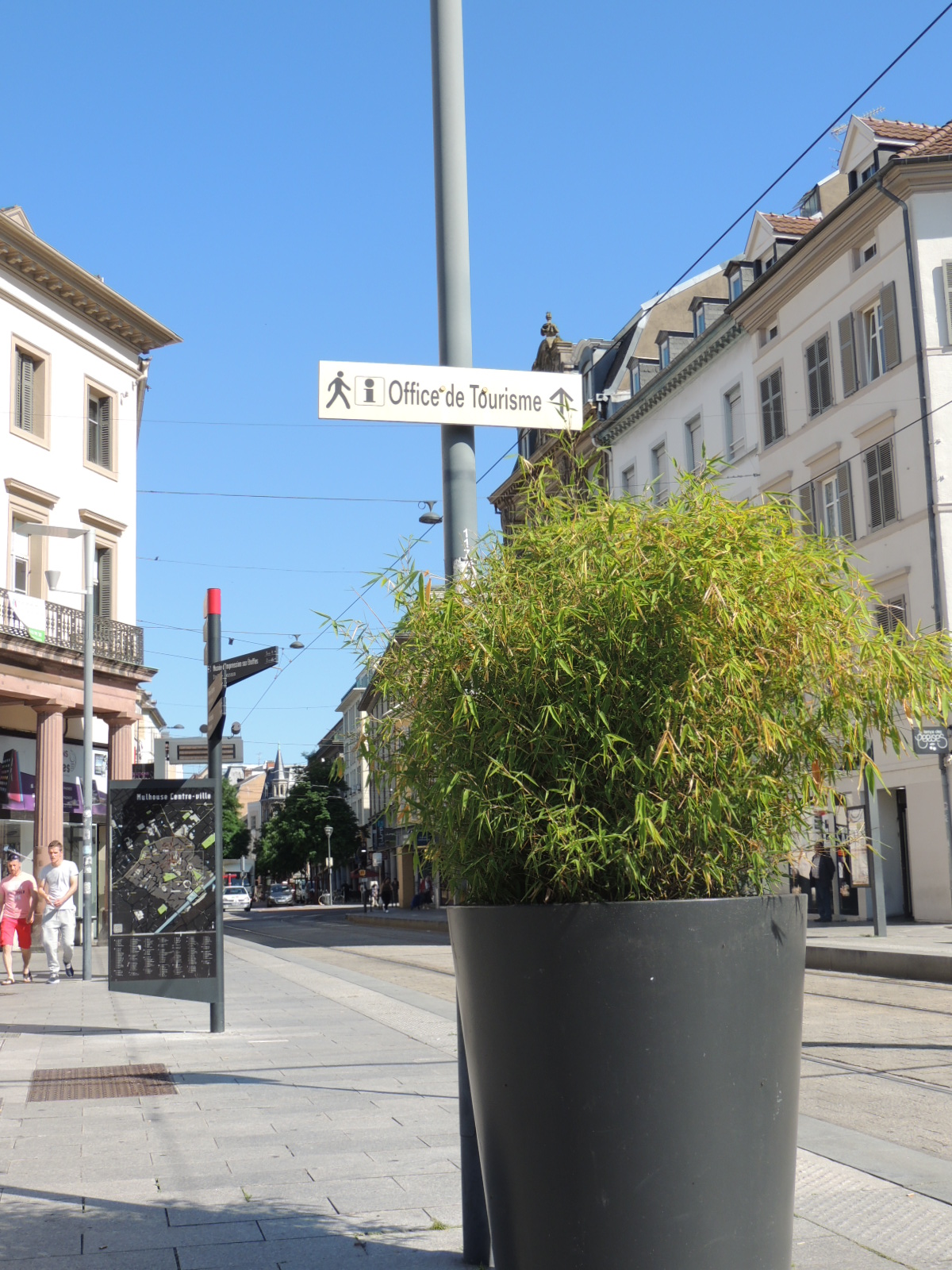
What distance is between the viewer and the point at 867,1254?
443 centimetres

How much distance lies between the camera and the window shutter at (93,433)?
1218 inches

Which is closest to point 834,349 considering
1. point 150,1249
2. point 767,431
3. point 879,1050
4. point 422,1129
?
point 767,431

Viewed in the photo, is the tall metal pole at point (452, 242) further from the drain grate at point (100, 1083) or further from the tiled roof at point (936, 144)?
the tiled roof at point (936, 144)

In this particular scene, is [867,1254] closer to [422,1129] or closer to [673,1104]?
[673,1104]

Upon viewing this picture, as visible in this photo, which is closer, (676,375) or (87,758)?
(87,758)

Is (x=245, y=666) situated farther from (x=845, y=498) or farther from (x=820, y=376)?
(x=820, y=376)

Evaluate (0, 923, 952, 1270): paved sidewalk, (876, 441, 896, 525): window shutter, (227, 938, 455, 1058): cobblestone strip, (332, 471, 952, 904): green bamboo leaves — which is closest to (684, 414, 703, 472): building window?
(876, 441, 896, 525): window shutter

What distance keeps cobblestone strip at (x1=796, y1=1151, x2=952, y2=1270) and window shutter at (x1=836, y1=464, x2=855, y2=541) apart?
2495 centimetres

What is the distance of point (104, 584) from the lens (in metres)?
30.8

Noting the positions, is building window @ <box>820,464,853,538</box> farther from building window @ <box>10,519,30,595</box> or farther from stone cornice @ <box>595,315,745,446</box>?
building window @ <box>10,519,30,595</box>

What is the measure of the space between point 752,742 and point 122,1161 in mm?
4478

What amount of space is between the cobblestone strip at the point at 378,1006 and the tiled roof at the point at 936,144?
1947 cm

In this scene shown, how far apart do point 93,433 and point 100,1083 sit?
959 inches

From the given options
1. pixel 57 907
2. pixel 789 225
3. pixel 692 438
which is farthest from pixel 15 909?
pixel 789 225
